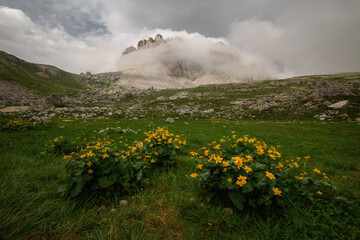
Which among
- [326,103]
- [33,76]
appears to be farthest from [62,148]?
[33,76]

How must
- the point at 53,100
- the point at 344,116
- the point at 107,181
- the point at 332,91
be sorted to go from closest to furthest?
the point at 107,181, the point at 344,116, the point at 332,91, the point at 53,100

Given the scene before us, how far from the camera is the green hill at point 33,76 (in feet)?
328

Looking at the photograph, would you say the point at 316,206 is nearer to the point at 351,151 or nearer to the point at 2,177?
the point at 2,177

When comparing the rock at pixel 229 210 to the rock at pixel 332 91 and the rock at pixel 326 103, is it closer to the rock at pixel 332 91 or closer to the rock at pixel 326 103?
the rock at pixel 326 103

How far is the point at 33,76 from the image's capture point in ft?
423

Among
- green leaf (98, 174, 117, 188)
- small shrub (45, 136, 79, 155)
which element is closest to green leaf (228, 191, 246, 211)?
green leaf (98, 174, 117, 188)

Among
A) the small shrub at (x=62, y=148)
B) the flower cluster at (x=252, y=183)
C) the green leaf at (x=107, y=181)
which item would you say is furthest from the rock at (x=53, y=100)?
the flower cluster at (x=252, y=183)

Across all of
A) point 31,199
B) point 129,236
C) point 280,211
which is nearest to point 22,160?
point 31,199

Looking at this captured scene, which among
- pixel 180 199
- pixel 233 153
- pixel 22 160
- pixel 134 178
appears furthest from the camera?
pixel 22 160

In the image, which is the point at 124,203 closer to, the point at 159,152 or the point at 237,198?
the point at 159,152

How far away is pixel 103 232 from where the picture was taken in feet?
7.70

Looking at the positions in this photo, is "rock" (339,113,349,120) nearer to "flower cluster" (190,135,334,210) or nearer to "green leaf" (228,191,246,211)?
Result: "flower cluster" (190,135,334,210)

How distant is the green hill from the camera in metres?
99.9

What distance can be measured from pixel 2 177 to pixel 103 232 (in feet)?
9.72
